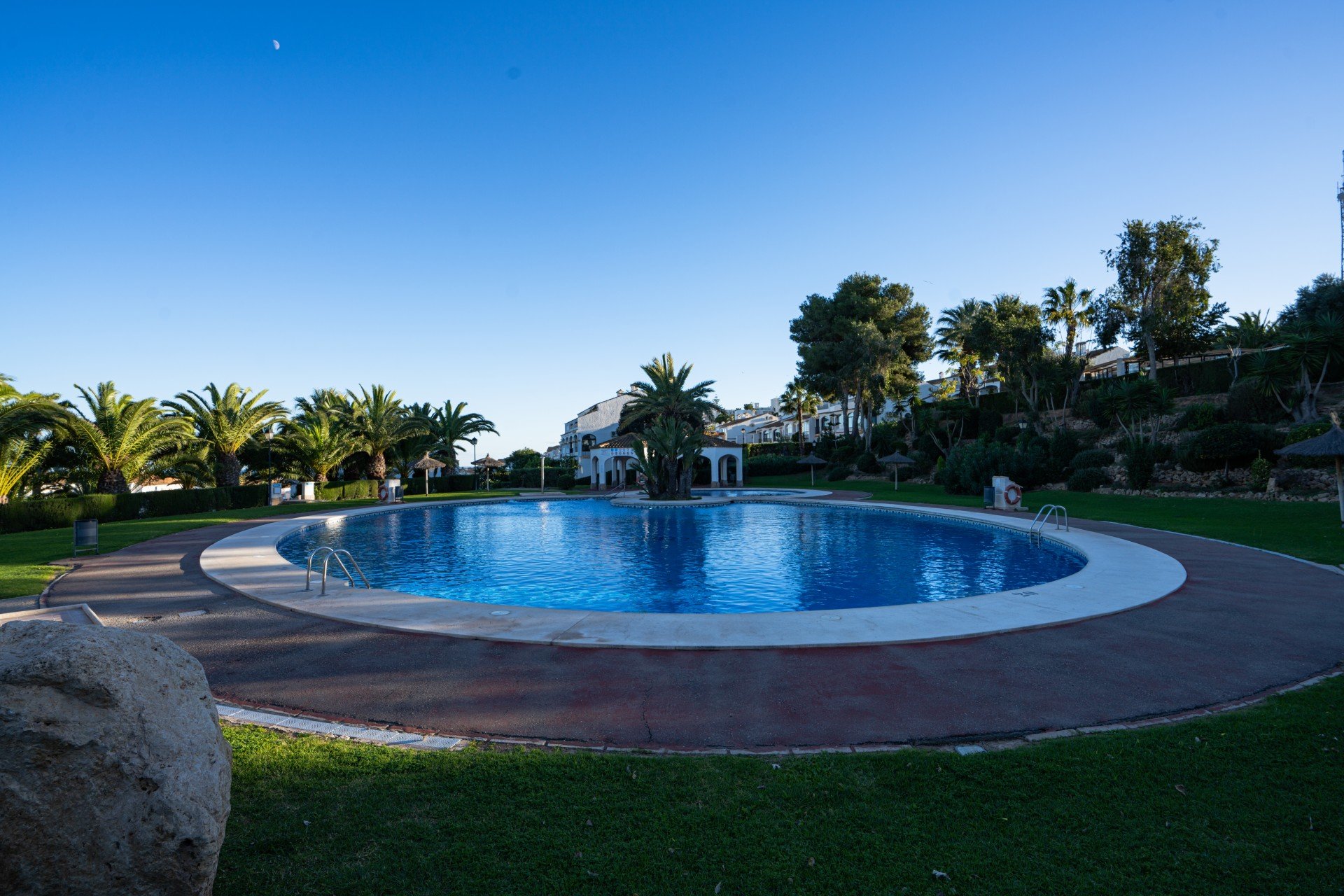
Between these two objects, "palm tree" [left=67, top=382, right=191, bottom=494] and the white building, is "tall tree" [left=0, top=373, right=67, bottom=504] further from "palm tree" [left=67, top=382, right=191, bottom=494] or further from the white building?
the white building

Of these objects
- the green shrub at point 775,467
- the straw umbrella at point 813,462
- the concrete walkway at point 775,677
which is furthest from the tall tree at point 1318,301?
the concrete walkway at point 775,677

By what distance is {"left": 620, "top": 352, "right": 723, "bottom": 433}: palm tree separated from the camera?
41.0 metres

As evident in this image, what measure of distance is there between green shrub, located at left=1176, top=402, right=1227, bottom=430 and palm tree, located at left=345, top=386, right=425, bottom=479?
45473mm

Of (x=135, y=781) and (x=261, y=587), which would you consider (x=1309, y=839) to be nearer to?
(x=135, y=781)

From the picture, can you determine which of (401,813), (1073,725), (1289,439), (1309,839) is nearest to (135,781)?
(401,813)

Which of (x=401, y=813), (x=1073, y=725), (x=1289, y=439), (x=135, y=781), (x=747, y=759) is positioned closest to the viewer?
(x=135, y=781)

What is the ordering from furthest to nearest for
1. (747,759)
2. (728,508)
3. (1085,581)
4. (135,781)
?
(728,508), (1085,581), (747,759), (135,781)

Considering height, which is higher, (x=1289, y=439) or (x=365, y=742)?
(x=1289, y=439)

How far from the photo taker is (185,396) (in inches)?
1375

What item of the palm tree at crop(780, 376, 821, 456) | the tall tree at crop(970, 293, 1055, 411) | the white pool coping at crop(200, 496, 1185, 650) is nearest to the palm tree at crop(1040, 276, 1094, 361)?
the tall tree at crop(970, 293, 1055, 411)

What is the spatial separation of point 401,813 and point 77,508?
1138 inches

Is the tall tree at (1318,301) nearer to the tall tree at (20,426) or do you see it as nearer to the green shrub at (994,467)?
the green shrub at (994,467)

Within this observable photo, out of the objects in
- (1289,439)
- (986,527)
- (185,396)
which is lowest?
(986,527)

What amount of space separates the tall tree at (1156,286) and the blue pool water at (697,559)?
29701 mm
